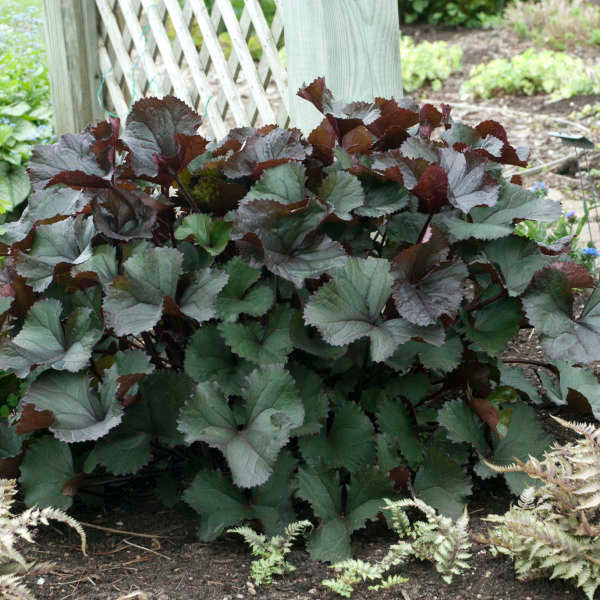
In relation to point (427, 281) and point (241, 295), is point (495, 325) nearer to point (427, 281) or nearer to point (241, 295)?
point (427, 281)

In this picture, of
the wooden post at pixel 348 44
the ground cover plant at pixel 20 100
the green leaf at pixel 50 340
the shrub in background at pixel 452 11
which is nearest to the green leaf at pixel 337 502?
the green leaf at pixel 50 340

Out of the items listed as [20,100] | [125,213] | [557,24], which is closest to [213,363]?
[125,213]

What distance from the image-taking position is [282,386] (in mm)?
1433

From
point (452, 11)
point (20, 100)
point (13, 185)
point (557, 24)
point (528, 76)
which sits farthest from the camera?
point (452, 11)

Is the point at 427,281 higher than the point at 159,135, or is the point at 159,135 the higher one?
the point at 159,135

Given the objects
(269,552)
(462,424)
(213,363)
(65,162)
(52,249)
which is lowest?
(269,552)

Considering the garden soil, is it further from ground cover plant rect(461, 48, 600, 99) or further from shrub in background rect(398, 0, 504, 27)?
shrub in background rect(398, 0, 504, 27)

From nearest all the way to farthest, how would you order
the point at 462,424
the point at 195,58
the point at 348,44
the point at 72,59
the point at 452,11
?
the point at 462,424
the point at 348,44
the point at 195,58
the point at 72,59
the point at 452,11

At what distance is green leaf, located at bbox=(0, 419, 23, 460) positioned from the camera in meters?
1.69

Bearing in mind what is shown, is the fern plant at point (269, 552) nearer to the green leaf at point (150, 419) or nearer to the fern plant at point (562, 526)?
the green leaf at point (150, 419)

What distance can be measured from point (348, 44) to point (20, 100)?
300cm

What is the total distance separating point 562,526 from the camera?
4.63 feet

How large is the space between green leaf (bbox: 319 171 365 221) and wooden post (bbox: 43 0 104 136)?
3.20 meters

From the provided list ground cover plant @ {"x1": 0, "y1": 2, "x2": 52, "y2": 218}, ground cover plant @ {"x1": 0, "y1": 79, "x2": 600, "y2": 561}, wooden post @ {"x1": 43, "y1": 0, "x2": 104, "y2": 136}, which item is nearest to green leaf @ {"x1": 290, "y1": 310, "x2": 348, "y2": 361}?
ground cover plant @ {"x1": 0, "y1": 79, "x2": 600, "y2": 561}
